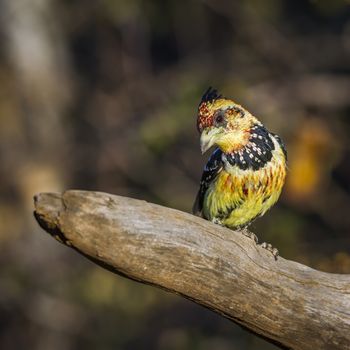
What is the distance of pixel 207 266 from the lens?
4055mm

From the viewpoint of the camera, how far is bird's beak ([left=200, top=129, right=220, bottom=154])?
4.87 metres

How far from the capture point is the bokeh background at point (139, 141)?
888cm

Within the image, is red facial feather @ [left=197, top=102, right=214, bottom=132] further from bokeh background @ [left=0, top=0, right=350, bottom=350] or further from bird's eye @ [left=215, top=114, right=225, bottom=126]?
bokeh background @ [left=0, top=0, right=350, bottom=350]

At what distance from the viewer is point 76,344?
370 inches

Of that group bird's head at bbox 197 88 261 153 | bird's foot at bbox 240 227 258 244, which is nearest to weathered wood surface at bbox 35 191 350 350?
bird's foot at bbox 240 227 258 244

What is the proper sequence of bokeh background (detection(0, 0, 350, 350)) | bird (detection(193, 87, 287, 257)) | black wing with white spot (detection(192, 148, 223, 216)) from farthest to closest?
bokeh background (detection(0, 0, 350, 350)), black wing with white spot (detection(192, 148, 223, 216)), bird (detection(193, 87, 287, 257))

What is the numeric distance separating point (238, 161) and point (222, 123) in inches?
9.4

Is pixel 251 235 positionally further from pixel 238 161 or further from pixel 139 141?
pixel 139 141

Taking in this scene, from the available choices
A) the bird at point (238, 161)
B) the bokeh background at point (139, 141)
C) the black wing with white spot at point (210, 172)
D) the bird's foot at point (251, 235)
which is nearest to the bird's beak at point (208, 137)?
the bird at point (238, 161)

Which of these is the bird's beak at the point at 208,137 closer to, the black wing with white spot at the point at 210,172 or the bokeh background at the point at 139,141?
the black wing with white spot at the point at 210,172

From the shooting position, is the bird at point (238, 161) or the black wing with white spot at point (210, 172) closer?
the bird at point (238, 161)

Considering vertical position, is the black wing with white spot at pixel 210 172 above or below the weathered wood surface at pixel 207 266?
above

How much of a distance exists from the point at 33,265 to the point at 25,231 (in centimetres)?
42

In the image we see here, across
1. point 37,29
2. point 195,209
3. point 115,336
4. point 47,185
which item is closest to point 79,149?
point 47,185
